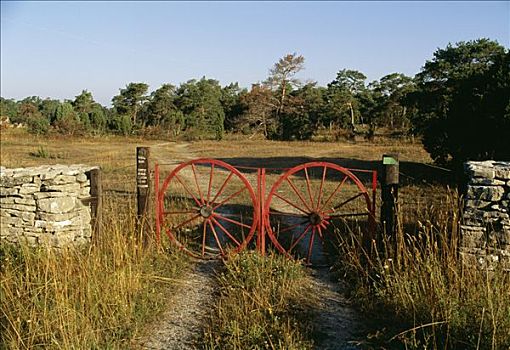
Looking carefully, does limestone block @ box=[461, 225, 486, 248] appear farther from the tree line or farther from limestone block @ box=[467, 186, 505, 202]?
the tree line

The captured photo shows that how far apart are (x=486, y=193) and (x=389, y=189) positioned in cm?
121

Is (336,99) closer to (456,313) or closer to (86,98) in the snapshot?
(86,98)

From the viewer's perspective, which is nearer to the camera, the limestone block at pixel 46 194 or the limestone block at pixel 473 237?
the limestone block at pixel 473 237

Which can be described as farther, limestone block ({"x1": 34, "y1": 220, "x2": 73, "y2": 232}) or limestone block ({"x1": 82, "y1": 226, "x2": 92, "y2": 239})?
limestone block ({"x1": 82, "y1": 226, "x2": 92, "y2": 239})

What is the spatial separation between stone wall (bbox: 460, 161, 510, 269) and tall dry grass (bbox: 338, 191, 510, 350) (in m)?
0.13

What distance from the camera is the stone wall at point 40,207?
6176mm

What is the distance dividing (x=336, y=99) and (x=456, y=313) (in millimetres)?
35622

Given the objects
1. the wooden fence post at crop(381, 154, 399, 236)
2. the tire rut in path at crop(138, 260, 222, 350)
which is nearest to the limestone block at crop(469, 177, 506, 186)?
the wooden fence post at crop(381, 154, 399, 236)

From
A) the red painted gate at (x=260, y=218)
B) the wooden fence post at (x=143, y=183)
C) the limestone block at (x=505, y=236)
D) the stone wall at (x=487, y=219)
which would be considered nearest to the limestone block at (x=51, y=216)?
the wooden fence post at (x=143, y=183)

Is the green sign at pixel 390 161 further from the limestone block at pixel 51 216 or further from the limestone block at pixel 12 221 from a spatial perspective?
the limestone block at pixel 12 221

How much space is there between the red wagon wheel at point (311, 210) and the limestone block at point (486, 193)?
1.32 metres

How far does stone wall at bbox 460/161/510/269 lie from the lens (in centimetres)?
493

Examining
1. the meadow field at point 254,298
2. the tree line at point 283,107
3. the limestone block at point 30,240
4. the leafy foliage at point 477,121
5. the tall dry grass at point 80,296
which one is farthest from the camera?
the tree line at point 283,107

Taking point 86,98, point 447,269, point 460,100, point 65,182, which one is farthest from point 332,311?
point 86,98
